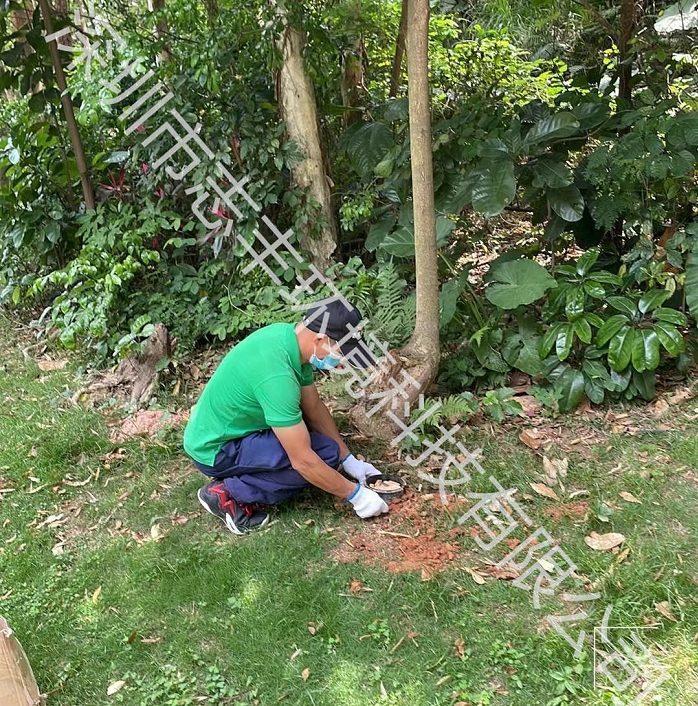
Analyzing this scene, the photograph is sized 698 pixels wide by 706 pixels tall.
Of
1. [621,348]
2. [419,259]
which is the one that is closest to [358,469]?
[419,259]

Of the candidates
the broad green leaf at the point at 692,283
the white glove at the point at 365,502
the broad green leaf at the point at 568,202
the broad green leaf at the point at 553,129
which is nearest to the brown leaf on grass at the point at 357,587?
the white glove at the point at 365,502

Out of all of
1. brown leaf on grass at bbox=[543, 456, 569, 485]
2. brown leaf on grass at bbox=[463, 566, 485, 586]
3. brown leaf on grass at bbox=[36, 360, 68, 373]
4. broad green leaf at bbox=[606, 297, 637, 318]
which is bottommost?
brown leaf on grass at bbox=[543, 456, 569, 485]

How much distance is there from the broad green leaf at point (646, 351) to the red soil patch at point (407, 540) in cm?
117

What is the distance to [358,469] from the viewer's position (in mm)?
3105

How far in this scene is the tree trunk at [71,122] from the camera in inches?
174

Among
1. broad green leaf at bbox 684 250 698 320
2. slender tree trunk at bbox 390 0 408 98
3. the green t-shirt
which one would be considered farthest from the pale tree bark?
slender tree trunk at bbox 390 0 408 98

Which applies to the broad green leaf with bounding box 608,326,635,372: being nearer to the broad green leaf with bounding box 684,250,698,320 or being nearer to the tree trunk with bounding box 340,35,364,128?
the broad green leaf with bounding box 684,250,698,320

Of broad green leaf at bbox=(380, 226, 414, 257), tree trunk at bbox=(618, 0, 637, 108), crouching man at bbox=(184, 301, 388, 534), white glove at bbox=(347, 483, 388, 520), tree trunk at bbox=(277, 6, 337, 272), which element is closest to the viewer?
crouching man at bbox=(184, 301, 388, 534)

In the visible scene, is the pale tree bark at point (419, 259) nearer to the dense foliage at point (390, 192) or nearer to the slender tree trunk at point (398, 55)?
the dense foliage at point (390, 192)

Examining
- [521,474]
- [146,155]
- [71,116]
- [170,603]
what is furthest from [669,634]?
[71,116]

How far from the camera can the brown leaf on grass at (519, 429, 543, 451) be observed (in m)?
3.26

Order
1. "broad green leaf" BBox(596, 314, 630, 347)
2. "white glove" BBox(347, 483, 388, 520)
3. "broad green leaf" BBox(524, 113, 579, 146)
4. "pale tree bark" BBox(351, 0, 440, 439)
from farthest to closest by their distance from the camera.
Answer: "broad green leaf" BBox(524, 113, 579, 146)
"broad green leaf" BBox(596, 314, 630, 347)
"pale tree bark" BBox(351, 0, 440, 439)
"white glove" BBox(347, 483, 388, 520)

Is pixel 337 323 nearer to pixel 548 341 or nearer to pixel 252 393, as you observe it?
pixel 252 393

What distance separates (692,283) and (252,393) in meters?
2.33
